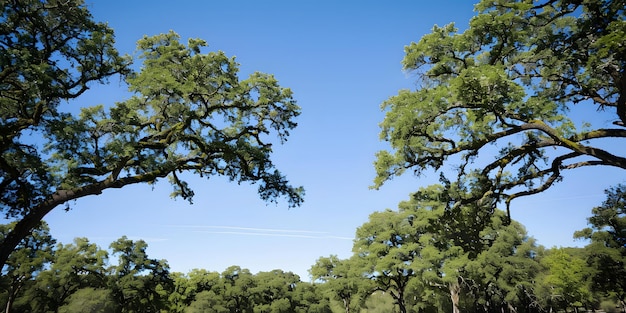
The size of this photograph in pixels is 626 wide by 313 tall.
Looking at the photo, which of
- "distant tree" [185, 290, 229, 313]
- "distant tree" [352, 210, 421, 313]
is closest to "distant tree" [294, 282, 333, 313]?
"distant tree" [185, 290, 229, 313]

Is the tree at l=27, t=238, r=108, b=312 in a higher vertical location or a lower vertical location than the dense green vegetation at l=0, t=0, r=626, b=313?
lower

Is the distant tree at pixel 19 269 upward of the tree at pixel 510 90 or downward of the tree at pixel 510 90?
downward

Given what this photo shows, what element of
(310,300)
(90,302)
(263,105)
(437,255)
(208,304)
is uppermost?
(263,105)

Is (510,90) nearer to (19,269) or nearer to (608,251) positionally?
(608,251)

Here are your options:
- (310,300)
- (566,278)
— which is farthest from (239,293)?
(566,278)

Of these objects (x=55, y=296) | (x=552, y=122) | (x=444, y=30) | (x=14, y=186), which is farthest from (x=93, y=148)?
(x=55, y=296)

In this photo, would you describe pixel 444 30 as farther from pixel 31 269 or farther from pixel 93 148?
pixel 31 269

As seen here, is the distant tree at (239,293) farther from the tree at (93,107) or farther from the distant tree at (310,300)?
the tree at (93,107)

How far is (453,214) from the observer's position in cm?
1262

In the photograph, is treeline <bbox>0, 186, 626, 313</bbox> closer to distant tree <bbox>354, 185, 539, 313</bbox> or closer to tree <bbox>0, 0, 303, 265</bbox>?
distant tree <bbox>354, 185, 539, 313</bbox>

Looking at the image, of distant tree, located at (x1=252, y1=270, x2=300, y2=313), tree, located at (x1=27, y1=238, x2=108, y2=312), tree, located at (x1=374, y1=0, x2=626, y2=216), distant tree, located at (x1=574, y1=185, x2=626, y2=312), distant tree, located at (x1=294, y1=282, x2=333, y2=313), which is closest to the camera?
tree, located at (x1=374, y1=0, x2=626, y2=216)

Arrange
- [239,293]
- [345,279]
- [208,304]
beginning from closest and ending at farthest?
[345,279] → [208,304] → [239,293]

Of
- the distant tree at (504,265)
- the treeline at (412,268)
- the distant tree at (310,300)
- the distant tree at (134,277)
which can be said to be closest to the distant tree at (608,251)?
the treeline at (412,268)

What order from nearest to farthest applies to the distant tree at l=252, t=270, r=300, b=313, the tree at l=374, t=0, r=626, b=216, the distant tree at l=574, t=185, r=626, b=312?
the tree at l=374, t=0, r=626, b=216, the distant tree at l=574, t=185, r=626, b=312, the distant tree at l=252, t=270, r=300, b=313
